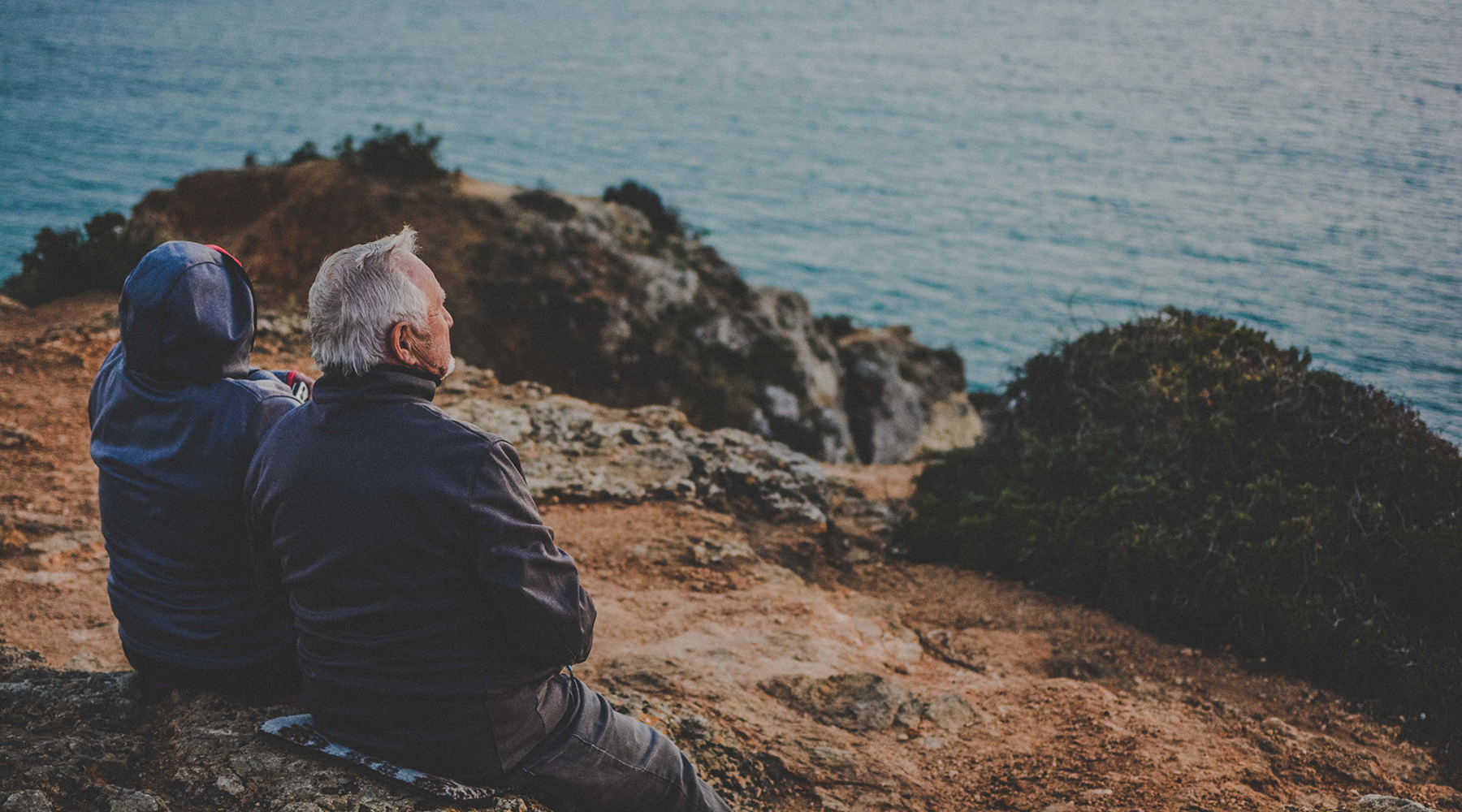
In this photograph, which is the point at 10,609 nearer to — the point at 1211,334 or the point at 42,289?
the point at 42,289

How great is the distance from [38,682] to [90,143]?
188ft

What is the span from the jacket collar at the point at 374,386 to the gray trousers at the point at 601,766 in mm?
1095

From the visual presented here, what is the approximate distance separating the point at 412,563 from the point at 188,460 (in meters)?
1.08

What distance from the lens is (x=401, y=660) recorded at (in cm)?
254

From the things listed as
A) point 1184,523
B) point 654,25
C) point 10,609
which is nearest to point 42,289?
point 10,609

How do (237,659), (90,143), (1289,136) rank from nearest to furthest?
(237,659) → (90,143) → (1289,136)

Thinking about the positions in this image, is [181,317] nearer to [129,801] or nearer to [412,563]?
[412,563]

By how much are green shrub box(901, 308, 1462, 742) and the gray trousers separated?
17.5ft

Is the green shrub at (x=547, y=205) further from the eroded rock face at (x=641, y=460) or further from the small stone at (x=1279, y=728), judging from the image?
the small stone at (x=1279, y=728)

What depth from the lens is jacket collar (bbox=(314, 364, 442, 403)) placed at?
2.46m

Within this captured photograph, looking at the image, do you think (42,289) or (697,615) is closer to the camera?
(697,615)

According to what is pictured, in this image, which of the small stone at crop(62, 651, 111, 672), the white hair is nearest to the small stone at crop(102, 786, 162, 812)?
the white hair

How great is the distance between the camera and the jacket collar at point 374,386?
2457 mm

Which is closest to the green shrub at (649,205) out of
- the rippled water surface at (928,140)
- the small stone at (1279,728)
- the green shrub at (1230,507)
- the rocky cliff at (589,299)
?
the rocky cliff at (589,299)
